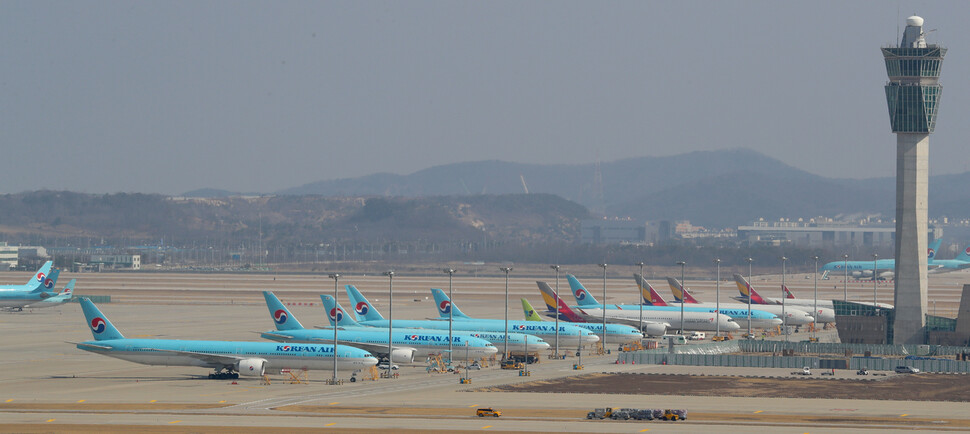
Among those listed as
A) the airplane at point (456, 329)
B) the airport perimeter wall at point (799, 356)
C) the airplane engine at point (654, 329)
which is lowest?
the airport perimeter wall at point (799, 356)

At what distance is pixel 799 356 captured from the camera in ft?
373

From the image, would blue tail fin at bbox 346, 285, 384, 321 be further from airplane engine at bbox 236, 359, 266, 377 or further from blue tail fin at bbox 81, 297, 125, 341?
airplane engine at bbox 236, 359, 266, 377

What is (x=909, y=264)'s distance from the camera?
398 ft

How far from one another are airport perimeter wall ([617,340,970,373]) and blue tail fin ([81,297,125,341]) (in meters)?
43.3

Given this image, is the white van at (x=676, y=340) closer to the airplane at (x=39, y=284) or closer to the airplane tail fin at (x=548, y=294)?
the airplane tail fin at (x=548, y=294)

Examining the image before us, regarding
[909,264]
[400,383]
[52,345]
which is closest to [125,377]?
[400,383]

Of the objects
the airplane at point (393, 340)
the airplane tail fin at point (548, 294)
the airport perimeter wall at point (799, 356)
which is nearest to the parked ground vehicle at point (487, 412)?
the airplane at point (393, 340)

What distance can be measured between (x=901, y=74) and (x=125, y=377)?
79235 millimetres

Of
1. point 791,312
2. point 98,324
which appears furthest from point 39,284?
point 791,312

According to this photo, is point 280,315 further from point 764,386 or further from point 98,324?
point 764,386

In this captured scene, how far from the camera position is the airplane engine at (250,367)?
92.3 meters

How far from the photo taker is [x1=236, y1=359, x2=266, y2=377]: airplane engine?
303ft


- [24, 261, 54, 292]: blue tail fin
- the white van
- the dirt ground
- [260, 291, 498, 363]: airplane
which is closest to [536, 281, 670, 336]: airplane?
the white van

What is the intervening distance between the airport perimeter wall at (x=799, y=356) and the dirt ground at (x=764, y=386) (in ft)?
19.6
